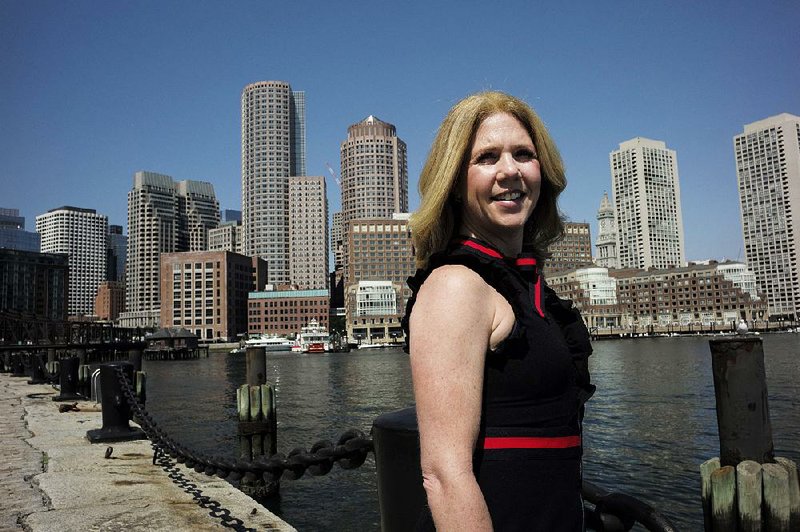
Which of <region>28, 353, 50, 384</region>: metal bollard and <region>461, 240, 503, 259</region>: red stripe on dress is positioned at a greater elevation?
<region>461, 240, 503, 259</region>: red stripe on dress

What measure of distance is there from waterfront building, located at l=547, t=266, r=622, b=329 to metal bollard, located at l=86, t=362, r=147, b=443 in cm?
18023

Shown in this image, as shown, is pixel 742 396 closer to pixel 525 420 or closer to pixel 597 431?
pixel 525 420

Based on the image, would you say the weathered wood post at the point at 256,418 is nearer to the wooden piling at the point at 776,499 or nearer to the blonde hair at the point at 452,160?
the wooden piling at the point at 776,499

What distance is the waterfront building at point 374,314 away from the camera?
169 metres

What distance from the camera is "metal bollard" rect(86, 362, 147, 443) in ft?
28.2

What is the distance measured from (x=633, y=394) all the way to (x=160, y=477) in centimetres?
3075

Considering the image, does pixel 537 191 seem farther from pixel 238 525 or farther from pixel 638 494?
pixel 638 494

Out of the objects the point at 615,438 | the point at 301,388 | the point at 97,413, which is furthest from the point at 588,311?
the point at 97,413

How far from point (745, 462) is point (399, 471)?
1668 mm

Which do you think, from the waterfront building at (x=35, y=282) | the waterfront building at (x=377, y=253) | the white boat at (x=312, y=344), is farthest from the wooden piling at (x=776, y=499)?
the waterfront building at (x=35, y=282)

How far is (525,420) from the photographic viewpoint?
1878 millimetres

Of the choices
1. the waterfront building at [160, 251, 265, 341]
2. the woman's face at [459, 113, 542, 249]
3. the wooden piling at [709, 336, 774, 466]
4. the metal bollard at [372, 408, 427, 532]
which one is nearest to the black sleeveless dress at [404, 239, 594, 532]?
the woman's face at [459, 113, 542, 249]

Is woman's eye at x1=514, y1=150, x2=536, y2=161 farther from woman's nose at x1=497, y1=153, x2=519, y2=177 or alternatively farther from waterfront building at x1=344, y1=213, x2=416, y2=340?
waterfront building at x1=344, y1=213, x2=416, y2=340

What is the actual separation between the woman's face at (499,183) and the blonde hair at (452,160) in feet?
0.14
